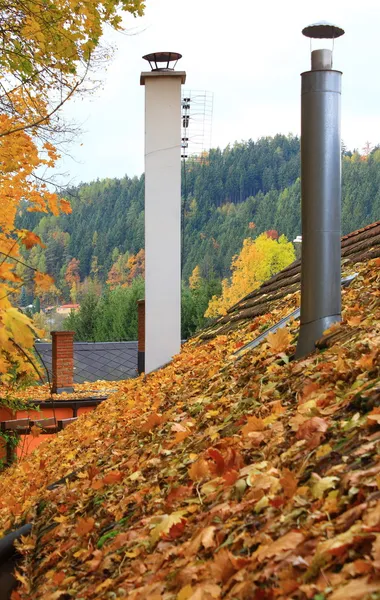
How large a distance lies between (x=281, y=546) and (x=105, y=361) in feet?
74.8

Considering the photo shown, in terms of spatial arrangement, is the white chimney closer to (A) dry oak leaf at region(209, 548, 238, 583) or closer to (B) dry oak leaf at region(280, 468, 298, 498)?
(B) dry oak leaf at region(280, 468, 298, 498)

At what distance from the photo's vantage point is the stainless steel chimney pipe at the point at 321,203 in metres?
3.89

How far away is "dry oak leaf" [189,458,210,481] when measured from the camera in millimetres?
2928

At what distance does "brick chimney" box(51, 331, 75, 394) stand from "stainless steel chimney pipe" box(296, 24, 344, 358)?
15.6 meters

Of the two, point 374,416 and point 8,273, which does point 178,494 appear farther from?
point 8,273

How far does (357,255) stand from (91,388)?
1412 cm

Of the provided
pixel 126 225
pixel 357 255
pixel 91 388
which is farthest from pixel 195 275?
pixel 357 255

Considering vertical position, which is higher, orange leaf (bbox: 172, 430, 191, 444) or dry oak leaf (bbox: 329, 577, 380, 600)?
dry oak leaf (bbox: 329, 577, 380, 600)

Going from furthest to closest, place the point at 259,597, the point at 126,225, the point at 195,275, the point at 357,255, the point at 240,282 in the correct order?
the point at 126,225, the point at 195,275, the point at 240,282, the point at 357,255, the point at 259,597

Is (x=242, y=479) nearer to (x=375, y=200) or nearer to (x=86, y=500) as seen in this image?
(x=86, y=500)

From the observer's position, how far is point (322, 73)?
390 cm

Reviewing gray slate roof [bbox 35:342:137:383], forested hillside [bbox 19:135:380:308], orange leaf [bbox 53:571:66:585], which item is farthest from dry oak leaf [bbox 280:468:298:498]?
forested hillside [bbox 19:135:380:308]

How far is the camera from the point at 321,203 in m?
3.90

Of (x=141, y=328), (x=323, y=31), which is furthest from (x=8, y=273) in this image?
(x=141, y=328)
